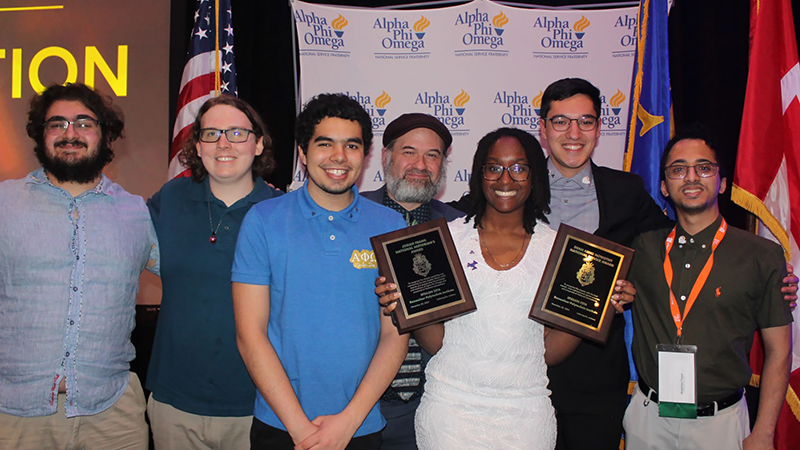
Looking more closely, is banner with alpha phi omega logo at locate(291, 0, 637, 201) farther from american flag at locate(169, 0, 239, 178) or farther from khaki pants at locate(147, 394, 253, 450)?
khaki pants at locate(147, 394, 253, 450)

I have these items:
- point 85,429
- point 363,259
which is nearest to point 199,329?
point 85,429

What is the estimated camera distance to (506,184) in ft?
7.75

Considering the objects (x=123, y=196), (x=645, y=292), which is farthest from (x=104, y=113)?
(x=645, y=292)

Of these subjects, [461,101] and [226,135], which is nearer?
[226,135]

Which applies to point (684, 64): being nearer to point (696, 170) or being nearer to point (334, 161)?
point (696, 170)

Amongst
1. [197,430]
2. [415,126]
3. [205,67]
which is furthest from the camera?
[205,67]

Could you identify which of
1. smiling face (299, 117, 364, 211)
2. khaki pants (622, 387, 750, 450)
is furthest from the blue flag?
smiling face (299, 117, 364, 211)

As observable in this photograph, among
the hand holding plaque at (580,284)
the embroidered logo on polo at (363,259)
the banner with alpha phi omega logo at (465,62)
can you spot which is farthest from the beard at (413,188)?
the banner with alpha phi omega logo at (465,62)

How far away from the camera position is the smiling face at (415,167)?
10.3ft

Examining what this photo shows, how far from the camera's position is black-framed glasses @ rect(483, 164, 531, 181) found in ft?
7.82

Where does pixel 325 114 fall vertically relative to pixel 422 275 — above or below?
above

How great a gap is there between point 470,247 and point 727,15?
4057mm

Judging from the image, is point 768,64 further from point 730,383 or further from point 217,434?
point 217,434

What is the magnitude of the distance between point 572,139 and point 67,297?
107 inches
